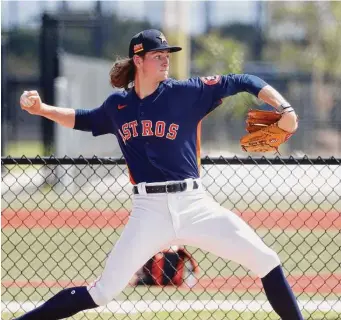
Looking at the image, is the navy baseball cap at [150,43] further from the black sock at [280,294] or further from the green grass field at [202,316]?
the green grass field at [202,316]

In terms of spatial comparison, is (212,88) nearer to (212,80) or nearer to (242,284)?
(212,80)

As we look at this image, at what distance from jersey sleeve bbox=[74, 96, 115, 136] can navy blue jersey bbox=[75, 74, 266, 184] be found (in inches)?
7.3

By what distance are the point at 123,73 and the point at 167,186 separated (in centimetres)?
72

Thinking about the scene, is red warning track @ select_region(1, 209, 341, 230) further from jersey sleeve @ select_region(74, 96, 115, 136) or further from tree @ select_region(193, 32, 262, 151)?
tree @ select_region(193, 32, 262, 151)

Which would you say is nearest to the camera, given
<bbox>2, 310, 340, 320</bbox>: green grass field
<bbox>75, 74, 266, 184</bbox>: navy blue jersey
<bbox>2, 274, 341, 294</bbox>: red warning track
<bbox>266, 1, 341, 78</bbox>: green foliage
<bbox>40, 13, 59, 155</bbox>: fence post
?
<bbox>75, 74, 266, 184</bbox>: navy blue jersey

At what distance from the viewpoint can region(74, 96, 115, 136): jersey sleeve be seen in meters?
4.98

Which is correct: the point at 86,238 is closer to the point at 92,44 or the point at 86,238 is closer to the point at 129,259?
the point at 129,259

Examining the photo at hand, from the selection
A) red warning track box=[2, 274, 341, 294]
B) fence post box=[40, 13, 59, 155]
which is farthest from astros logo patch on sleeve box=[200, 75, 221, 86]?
fence post box=[40, 13, 59, 155]

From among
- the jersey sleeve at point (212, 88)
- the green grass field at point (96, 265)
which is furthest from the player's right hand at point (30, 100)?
the green grass field at point (96, 265)

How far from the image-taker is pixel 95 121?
16.4ft

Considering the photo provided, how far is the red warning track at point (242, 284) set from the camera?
22.4ft

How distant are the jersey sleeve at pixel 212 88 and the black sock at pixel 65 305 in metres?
1.12

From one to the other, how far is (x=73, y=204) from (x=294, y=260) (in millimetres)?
4678

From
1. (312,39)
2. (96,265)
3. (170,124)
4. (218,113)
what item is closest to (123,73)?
(170,124)
